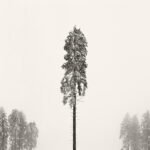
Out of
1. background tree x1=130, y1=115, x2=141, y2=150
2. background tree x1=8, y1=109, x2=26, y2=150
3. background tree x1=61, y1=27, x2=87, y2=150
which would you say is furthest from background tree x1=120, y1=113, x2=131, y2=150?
background tree x1=61, y1=27, x2=87, y2=150

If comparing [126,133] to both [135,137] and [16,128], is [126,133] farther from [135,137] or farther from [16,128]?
[16,128]

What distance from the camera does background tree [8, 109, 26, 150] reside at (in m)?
46.8

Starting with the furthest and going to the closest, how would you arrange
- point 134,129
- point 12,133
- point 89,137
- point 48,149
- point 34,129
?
point 89,137
point 48,149
point 34,129
point 134,129
point 12,133

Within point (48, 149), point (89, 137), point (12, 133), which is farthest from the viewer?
point (89, 137)

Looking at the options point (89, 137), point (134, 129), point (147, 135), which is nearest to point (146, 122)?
point (147, 135)

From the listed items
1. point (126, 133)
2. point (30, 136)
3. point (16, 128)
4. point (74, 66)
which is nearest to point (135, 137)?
point (126, 133)

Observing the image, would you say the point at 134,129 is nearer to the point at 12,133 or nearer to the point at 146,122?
the point at 146,122

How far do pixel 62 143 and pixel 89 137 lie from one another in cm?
2290

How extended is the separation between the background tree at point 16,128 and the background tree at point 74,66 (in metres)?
21.9

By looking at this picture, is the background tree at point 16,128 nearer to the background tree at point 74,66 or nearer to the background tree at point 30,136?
the background tree at point 30,136

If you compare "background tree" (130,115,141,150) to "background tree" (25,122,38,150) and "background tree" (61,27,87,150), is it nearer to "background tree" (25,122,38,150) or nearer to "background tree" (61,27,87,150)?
"background tree" (25,122,38,150)

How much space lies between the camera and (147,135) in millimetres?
47312

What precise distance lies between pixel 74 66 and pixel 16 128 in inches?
917

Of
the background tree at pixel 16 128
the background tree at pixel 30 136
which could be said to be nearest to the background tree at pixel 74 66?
the background tree at pixel 16 128
